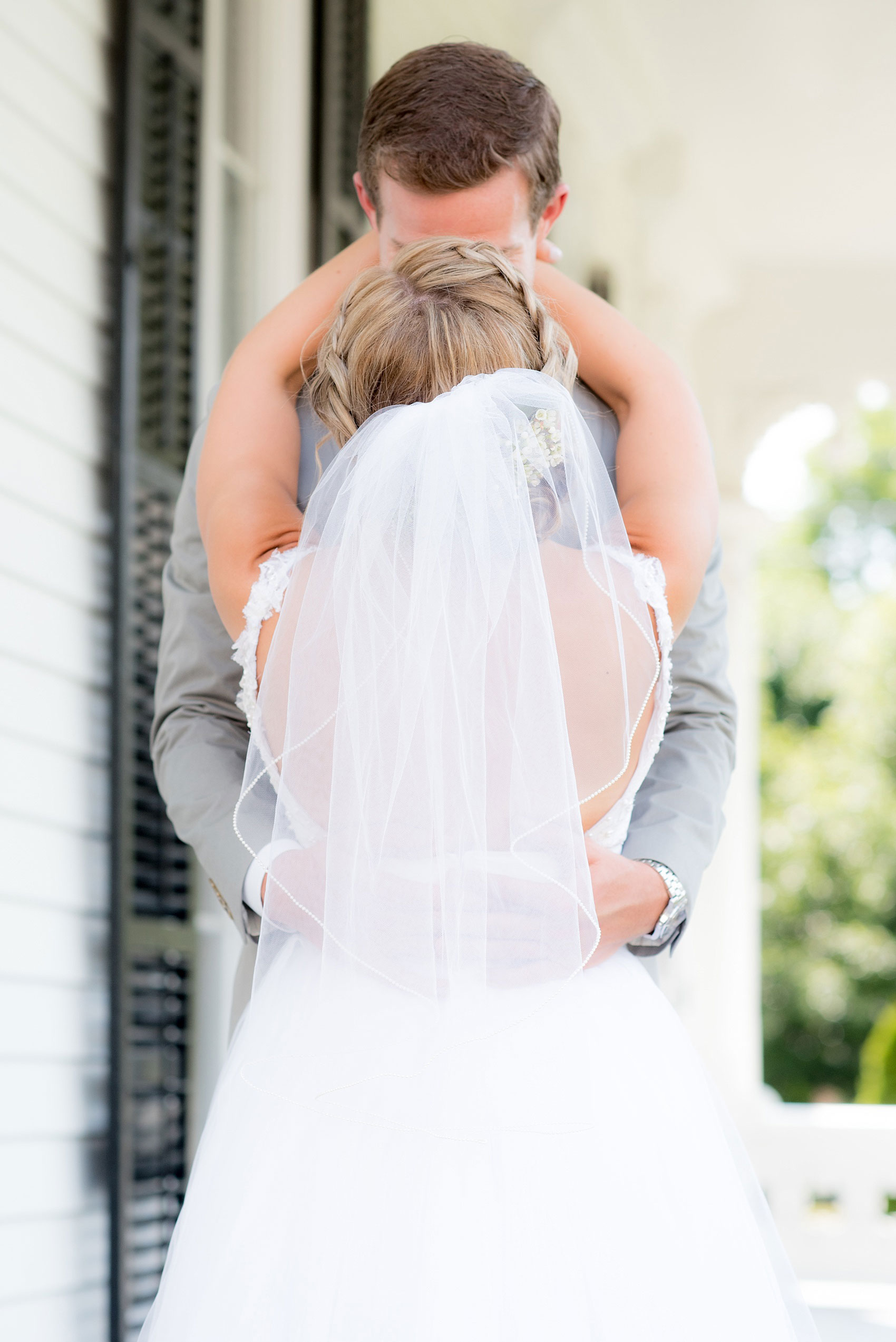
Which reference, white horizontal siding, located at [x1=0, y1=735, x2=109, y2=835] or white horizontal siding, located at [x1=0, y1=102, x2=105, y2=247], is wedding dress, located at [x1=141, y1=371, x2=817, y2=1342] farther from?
white horizontal siding, located at [x1=0, y1=102, x2=105, y2=247]

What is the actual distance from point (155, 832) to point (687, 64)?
3.69 meters

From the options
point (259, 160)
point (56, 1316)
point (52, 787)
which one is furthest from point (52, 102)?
point (56, 1316)

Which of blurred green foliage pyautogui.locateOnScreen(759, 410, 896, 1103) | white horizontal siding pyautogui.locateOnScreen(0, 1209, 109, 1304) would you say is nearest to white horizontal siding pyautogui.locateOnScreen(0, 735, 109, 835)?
white horizontal siding pyautogui.locateOnScreen(0, 1209, 109, 1304)

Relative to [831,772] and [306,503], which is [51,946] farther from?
[831,772]

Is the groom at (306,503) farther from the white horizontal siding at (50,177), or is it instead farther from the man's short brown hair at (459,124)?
the white horizontal siding at (50,177)

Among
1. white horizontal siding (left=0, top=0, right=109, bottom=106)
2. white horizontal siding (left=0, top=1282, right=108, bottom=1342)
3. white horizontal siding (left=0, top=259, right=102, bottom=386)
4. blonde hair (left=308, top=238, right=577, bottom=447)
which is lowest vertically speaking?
white horizontal siding (left=0, top=1282, right=108, bottom=1342)

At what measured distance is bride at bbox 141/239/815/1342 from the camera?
110 cm

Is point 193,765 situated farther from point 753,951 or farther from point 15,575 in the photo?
point 753,951

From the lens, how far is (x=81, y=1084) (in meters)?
2.35

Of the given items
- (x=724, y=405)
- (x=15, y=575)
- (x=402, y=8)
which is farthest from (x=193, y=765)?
(x=724, y=405)

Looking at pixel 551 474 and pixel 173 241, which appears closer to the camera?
pixel 551 474

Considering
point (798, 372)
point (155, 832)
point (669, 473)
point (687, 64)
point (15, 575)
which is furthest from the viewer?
point (798, 372)

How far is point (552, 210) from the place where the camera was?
5.05 feet

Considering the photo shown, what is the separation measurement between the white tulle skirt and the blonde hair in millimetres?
565
